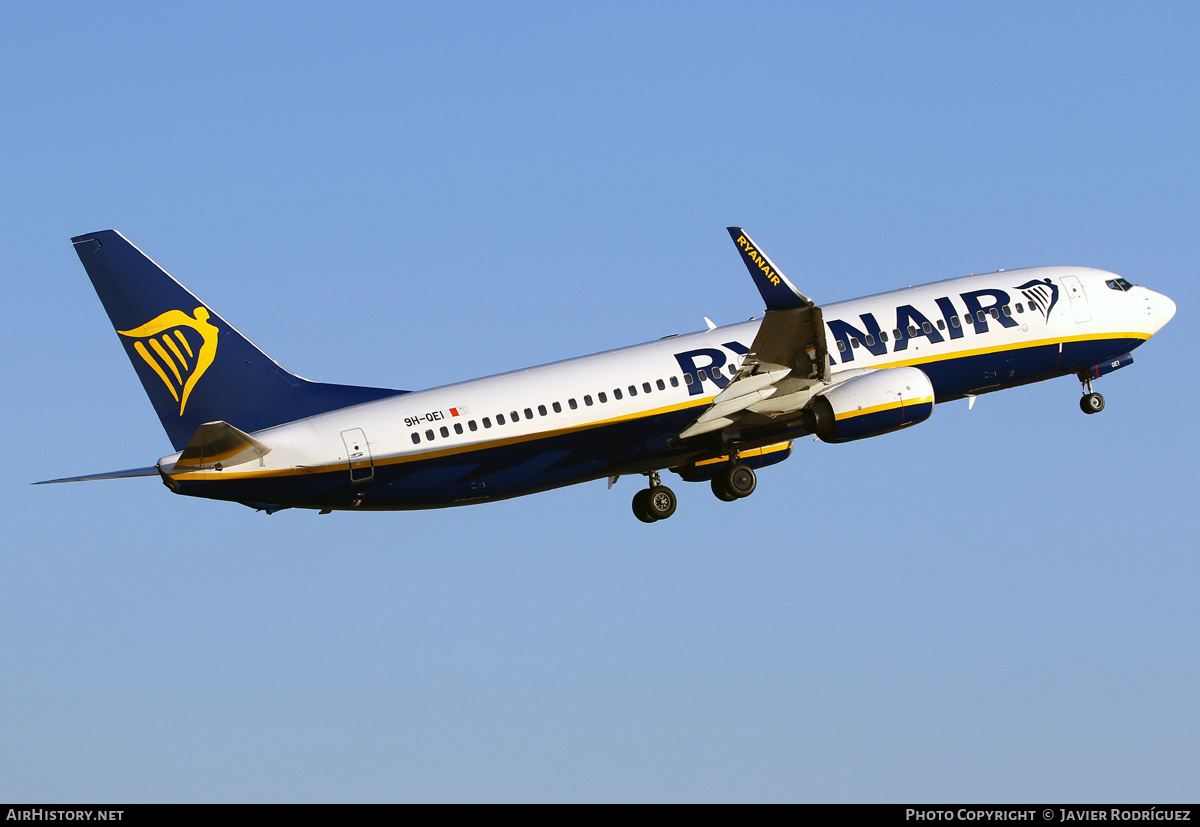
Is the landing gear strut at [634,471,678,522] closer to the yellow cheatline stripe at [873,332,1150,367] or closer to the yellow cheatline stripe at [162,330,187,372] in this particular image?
the yellow cheatline stripe at [873,332,1150,367]

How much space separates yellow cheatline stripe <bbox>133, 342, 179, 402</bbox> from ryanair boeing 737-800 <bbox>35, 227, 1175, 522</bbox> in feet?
0.12

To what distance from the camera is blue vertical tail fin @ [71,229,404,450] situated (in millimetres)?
36312

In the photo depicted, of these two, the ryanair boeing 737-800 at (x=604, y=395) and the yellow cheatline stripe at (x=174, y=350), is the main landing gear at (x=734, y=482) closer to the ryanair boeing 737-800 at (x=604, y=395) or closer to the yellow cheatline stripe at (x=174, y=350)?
the ryanair boeing 737-800 at (x=604, y=395)

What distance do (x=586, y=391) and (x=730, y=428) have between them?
473 centimetres

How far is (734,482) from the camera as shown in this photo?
43250mm

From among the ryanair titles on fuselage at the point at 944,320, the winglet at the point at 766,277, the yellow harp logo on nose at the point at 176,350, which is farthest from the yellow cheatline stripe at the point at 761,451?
the yellow harp logo on nose at the point at 176,350

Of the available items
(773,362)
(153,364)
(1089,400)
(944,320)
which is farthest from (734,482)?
(153,364)

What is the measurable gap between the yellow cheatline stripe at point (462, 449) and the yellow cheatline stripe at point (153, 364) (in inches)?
106

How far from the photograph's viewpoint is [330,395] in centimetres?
3891

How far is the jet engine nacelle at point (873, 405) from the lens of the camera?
40.4m

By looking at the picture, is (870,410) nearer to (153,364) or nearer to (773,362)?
(773,362)
